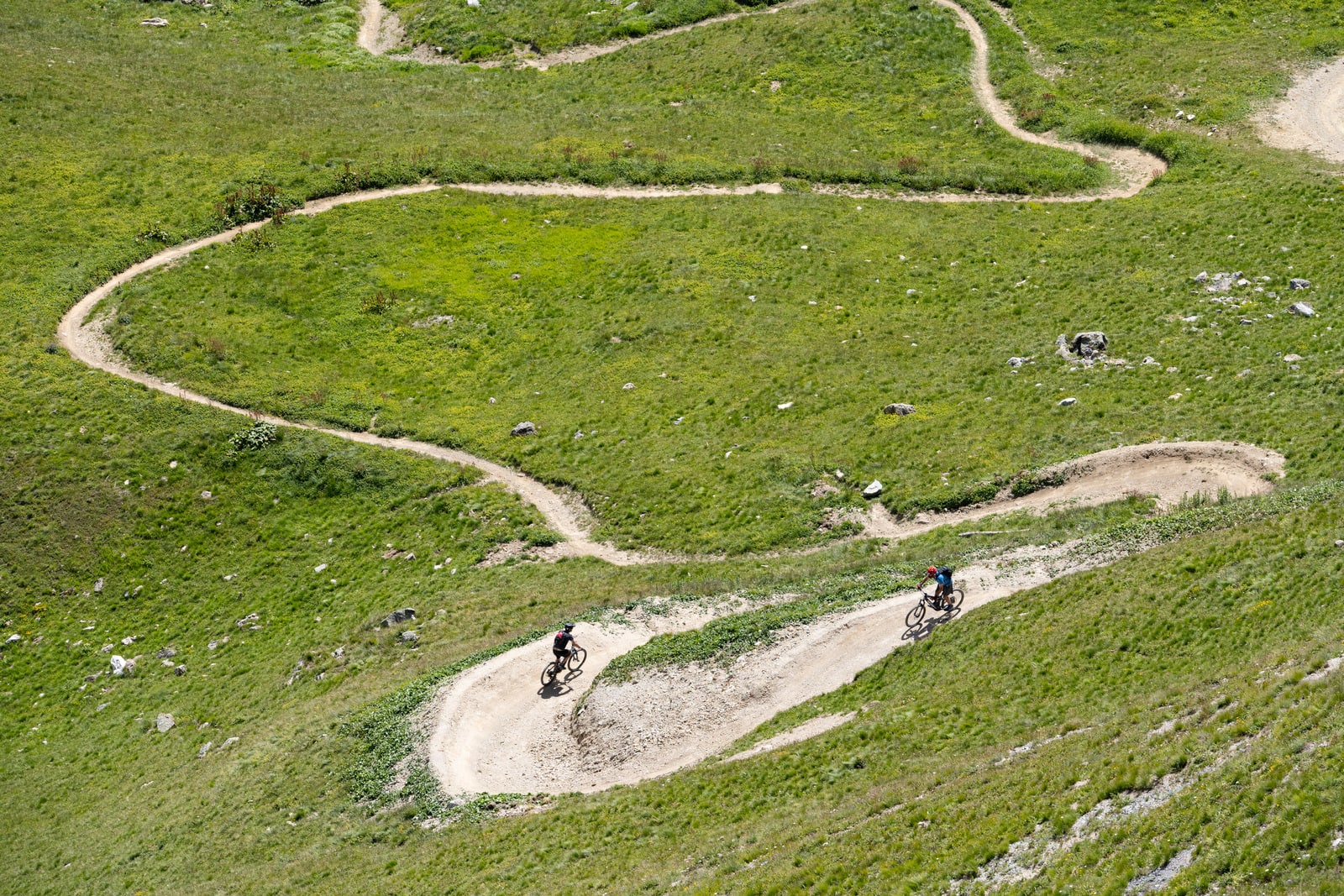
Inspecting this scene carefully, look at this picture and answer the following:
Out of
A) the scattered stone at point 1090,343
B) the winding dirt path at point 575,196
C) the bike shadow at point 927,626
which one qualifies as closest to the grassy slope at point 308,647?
the bike shadow at point 927,626

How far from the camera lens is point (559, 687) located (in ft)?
148

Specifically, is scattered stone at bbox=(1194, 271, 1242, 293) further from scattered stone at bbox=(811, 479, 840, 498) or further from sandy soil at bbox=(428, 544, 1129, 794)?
sandy soil at bbox=(428, 544, 1129, 794)

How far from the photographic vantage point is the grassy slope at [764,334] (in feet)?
181

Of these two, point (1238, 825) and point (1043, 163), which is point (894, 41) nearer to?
point (1043, 163)

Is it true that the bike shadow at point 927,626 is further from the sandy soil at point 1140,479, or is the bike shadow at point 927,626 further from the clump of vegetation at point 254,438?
the clump of vegetation at point 254,438

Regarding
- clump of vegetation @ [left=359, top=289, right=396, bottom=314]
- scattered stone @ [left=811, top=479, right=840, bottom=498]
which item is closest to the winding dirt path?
scattered stone @ [left=811, top=479, right=840, bottom=498]

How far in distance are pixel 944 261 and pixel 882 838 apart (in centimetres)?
4858

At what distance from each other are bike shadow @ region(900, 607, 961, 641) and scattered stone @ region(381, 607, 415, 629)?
21.1 m

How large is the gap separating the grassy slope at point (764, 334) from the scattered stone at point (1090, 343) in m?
1.09

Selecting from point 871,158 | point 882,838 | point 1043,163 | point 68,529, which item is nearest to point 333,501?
point 68,529

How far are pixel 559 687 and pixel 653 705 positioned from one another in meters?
4.65

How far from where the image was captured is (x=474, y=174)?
276 ft

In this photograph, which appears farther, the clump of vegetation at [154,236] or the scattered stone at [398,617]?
the clump of vegetation at [154,236]

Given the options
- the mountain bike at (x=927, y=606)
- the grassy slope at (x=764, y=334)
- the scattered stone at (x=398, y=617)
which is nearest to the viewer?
the mountain bike at (x=927, y=606)
